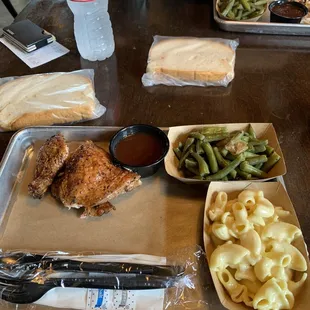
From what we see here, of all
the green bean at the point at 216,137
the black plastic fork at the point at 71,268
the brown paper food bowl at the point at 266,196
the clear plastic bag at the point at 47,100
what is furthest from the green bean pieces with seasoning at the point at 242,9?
the black plastic fork at the point at 71,268

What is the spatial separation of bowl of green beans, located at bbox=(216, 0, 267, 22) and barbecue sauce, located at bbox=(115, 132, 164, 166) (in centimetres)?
112

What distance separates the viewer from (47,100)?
1558 millimetres

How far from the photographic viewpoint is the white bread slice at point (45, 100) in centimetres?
149

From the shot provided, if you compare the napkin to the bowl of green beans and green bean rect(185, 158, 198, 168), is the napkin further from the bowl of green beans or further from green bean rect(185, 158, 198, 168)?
the bowl of green beans

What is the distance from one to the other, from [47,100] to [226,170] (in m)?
0.84

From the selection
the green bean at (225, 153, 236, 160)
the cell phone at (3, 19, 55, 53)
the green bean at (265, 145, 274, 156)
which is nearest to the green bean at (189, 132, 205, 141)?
the green bean at (225, 153, 236, 160)

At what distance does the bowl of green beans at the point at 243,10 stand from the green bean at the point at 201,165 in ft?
3.77

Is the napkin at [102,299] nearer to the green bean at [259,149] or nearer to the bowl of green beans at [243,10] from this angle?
the green bean at [259,149]

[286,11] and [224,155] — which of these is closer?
[224,155]

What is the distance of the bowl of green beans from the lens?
2039 millimetres

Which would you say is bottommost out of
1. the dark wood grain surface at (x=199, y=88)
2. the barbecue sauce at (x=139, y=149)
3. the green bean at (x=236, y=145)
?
the dark wood grain surface at (x=199, y=88)

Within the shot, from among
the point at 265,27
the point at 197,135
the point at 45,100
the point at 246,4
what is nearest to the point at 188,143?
the point at 197,135

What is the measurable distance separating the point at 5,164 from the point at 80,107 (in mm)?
401

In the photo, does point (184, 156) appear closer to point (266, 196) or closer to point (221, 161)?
point (221, 161)
